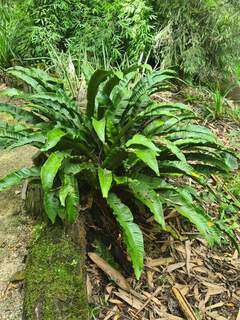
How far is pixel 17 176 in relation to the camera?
8.18ft

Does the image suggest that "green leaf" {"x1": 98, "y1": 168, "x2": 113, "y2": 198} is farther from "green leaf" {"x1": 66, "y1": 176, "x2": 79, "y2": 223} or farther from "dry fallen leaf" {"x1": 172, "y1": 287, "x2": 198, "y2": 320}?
"dry fallen leaf" {"x1": 172, "y1": 287, "x2": 198, "y2": 320}

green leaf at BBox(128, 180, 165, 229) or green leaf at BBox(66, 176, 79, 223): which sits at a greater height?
green leaf at BBox(66, 176, 79, 223)

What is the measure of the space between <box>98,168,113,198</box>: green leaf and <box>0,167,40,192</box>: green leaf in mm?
411

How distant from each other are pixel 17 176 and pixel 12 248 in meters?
0.50

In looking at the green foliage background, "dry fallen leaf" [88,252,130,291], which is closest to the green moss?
"dry fallen leaf" [88,252,130,291]

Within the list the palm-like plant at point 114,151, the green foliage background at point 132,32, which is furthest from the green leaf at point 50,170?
the green foliage background at point 132,32

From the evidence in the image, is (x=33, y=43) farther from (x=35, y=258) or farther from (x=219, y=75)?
(x=35, y=258)

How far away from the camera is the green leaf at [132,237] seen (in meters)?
2.20

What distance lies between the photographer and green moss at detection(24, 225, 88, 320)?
6.95ft

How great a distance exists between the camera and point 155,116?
114 inches

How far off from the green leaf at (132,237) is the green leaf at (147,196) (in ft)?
0.41

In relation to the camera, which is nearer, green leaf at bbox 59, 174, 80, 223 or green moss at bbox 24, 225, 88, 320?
green moss at bbox 24, 225, 88, 320

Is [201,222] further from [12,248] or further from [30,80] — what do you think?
[30,80]

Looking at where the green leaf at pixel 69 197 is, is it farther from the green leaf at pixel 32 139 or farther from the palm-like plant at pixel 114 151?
the green leaf at pixel 32 139
